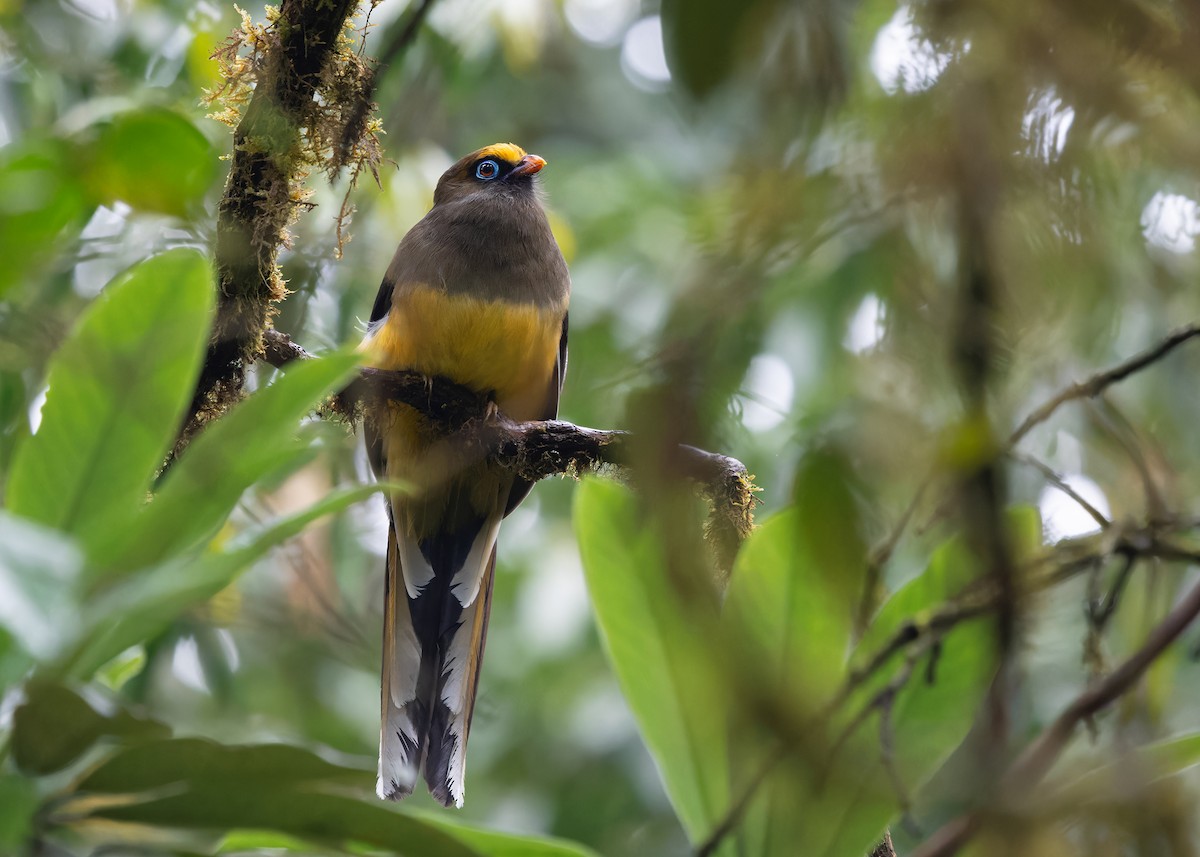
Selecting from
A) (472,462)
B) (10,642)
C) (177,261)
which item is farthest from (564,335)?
(10,642)

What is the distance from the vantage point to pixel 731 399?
713mm

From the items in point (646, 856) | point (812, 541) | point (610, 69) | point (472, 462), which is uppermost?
point (610, 69)

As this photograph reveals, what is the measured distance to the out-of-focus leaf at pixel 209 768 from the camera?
1385mm

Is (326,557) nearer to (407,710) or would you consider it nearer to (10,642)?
(407,710)

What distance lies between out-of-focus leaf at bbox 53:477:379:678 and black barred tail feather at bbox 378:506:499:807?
150cm

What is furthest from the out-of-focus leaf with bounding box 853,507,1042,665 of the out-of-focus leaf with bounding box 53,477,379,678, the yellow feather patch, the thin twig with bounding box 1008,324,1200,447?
the yellow feather patch

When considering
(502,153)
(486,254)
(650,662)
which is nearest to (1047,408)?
(650,662)

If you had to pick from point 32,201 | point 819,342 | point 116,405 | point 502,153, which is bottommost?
point 116,405

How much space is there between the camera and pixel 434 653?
131 inches

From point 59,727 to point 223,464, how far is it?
1.15ft

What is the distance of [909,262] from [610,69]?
6095 millimetres

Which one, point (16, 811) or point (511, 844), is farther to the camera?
point (511, 844)

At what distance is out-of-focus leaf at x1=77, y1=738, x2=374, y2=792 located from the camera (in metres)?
1.38

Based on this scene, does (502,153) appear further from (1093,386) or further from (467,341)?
(1093,386)
